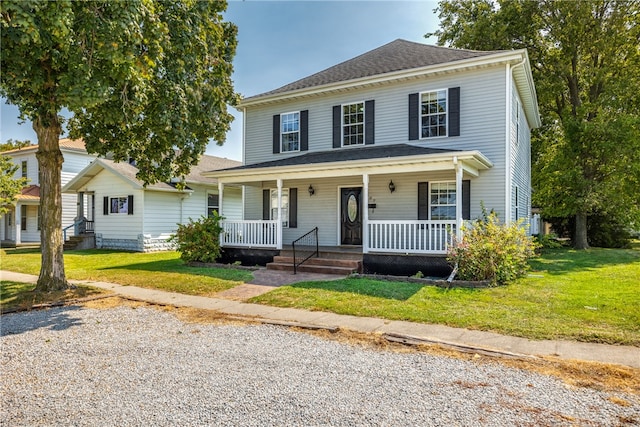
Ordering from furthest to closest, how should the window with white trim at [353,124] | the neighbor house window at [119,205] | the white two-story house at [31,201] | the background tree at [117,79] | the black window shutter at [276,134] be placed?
the white two-story house at [31,201]
the neighbor house window at [119,205]
the black window shutter at [276,134]
the window with white trim at [353,124]
the background tree at [117,79]

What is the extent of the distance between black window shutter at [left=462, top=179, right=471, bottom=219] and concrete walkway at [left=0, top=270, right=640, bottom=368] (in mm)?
6017

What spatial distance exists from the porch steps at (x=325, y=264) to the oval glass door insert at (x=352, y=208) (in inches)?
89.8

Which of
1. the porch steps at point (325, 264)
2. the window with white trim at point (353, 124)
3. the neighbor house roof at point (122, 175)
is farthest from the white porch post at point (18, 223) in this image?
the window with white trim at point (353, 124)

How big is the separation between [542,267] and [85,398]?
1192cm

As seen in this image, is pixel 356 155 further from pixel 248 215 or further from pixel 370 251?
pixel 248 215

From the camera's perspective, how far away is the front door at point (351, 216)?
42.7 ft

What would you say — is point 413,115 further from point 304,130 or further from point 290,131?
point 290,131

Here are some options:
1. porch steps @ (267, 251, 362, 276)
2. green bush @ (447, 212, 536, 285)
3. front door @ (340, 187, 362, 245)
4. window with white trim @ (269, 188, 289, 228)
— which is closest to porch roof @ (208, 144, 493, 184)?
window with white trim @ (269, 188, 289, 228)

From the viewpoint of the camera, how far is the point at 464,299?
287 inches

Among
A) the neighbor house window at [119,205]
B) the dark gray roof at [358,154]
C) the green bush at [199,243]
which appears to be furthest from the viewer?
the neighbor house window at [119,205]

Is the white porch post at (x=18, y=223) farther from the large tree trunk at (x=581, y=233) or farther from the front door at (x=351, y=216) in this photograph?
the large tree trunk at (x=581, y=233)

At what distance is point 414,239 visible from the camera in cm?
989

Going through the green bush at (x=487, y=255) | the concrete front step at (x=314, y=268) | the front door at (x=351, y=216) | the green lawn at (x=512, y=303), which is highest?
the front door at (x=351, y=216)

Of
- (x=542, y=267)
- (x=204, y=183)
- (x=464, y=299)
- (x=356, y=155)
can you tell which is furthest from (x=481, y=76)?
(x=204, y=183)
